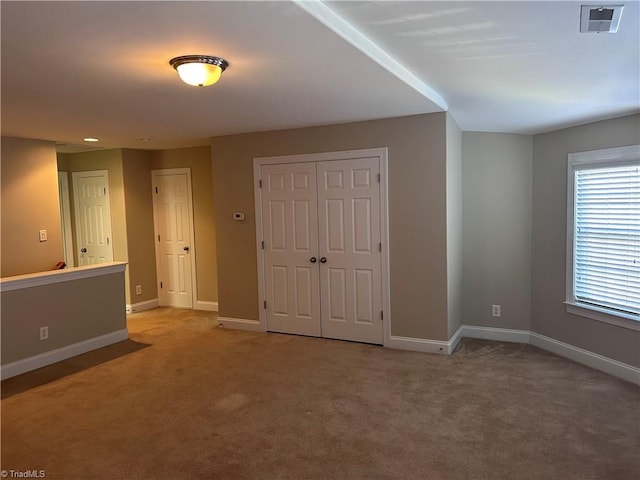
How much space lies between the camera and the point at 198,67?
8.34 ft

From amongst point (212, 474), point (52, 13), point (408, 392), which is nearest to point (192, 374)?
point (212, 474)

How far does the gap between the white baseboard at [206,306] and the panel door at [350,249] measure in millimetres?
2179

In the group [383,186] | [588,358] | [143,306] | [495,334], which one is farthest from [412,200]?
[143,306]

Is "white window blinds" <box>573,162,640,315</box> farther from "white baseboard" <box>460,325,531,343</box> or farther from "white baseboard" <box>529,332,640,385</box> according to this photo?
"white baseboard" <box>460,325,531,343</box>

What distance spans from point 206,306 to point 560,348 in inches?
182

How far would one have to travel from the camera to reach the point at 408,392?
3680 millimetres

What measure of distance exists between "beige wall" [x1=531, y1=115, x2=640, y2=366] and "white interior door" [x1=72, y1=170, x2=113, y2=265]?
5.78 m

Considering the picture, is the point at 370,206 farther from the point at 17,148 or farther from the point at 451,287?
the point at 17,148

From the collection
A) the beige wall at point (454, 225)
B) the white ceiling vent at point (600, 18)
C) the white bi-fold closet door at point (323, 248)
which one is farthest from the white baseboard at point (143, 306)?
the white ceiling vent at point (600, 18)

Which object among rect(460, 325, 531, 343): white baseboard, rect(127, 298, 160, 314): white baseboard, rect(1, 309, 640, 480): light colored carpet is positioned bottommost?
rect(1, 309, 640, 480): light colored carpet

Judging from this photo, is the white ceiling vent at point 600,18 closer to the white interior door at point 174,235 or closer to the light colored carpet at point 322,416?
the light colored carpet at point 322,416

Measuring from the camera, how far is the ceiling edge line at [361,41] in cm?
201

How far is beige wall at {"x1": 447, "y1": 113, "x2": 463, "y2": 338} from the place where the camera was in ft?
14.8

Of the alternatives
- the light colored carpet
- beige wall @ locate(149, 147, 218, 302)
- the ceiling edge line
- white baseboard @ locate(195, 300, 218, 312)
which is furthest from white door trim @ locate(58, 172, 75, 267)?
the ceiling edge line
